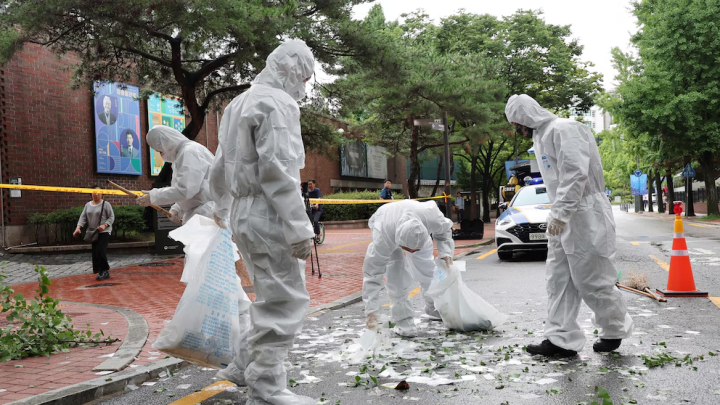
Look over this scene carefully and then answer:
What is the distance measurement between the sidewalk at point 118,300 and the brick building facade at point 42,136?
15.9ft

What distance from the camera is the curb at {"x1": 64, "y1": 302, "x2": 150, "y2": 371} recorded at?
171 inches

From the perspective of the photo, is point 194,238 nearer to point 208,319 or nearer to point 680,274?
point 208,319

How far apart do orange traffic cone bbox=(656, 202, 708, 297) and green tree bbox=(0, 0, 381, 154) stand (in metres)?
7.72

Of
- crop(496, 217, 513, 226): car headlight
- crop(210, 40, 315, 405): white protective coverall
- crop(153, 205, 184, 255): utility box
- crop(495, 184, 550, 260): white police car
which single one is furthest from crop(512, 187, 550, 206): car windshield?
crop(210, 40, 315, 405): white protective coverall

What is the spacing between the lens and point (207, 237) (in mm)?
4395

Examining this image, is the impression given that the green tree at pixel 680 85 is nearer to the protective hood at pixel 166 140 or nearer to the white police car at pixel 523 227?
the white police car at pixel 523 227

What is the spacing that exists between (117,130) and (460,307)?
15.5 m

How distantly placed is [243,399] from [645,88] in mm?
29108

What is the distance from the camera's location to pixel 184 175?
5.09 meters

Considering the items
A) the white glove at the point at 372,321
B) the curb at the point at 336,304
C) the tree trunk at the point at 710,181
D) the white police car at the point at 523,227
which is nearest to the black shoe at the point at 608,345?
the white glove at the point at 372,321

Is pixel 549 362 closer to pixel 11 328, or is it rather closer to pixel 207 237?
pixel 207 237

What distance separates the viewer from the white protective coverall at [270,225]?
126 inches

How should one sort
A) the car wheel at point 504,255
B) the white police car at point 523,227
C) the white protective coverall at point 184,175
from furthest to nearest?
the car wheel at point 504,255 → the white police car at point 523,227 → the white protective coverall at point 184,175

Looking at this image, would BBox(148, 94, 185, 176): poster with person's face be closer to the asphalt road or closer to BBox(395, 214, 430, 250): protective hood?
the asphalt road
